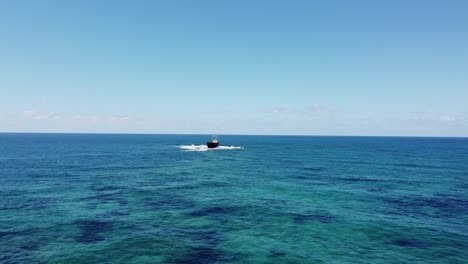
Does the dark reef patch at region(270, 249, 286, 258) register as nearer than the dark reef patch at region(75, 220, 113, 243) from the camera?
Yes

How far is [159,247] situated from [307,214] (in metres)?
18.4

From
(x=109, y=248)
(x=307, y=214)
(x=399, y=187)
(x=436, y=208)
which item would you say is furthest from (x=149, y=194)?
(x=399, y=187)

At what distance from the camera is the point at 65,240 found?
25.5 meters

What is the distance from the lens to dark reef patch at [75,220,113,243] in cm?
2592

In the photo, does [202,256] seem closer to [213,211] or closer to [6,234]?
[213,211]

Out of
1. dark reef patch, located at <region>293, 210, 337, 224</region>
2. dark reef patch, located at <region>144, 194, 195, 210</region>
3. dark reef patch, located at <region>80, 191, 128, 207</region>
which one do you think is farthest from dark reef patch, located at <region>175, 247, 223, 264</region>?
dark reef patch, located at <region>80, 191, 128, 207</region>

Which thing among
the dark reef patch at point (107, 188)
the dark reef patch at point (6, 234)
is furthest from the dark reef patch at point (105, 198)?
the dark reef patch at point (6, 234)

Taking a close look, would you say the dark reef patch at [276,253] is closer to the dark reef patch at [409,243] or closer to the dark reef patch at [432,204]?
the dark reef patch at [409,243]

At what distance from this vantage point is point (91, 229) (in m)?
28.4

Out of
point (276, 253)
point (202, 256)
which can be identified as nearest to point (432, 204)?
point (276, 253)

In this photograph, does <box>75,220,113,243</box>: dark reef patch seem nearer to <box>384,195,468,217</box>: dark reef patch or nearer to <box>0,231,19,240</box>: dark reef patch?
<box>0,231,19,240</box>: dark reef patch

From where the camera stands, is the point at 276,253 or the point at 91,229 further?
the point at 91,229

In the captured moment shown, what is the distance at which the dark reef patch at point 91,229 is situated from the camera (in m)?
25.9

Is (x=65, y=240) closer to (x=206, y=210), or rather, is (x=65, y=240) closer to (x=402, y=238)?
(x=206, y=210)
